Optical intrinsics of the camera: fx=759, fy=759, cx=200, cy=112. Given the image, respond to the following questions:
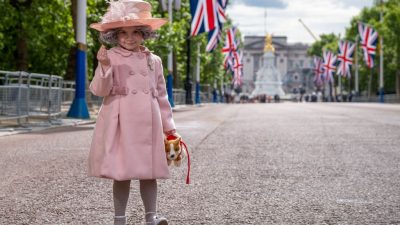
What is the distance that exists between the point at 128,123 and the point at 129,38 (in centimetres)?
51

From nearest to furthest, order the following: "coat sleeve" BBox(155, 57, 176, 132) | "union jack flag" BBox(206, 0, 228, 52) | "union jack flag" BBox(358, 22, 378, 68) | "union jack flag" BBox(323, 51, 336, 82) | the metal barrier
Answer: "coat sleeve" BBox(155, 57, 176, 132)
the metal barrier
"union jack flag" BBox(206, 0, 228, 52)
"union jack flag" BBox(358, 22, 378, 68)
"union jack flag" BBox(323, 51, 336, 82)

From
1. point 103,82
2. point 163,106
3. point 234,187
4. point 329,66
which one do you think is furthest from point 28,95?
point 329,66

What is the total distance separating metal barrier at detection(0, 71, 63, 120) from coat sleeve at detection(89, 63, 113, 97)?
11179mm

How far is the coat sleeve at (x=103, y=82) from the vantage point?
4.42 metres

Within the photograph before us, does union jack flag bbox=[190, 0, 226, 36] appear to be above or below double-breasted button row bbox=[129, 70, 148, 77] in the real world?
above

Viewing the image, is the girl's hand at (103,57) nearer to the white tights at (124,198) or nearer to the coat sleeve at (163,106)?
the coat sleeve at (163,106)

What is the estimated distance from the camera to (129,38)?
→ 14.7 feet

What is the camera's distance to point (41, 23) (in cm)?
2839

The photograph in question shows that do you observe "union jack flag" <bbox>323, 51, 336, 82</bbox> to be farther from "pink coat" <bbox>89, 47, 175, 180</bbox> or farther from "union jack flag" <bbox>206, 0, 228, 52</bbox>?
"pink coat" <bbox>89, 47, 175, 180</bbox>

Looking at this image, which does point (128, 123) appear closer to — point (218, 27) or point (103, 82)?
point (103, 82)

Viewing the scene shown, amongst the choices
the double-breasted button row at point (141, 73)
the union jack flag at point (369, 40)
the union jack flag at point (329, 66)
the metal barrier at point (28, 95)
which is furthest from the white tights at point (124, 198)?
the union jack flag at point (329, 66)

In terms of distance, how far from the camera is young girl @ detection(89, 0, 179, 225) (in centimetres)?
436

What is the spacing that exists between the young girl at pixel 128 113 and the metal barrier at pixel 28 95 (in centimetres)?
1120

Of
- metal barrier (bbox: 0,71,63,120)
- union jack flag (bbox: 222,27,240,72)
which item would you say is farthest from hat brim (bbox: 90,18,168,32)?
union jack flag (bbox: 222,27,240,72)
